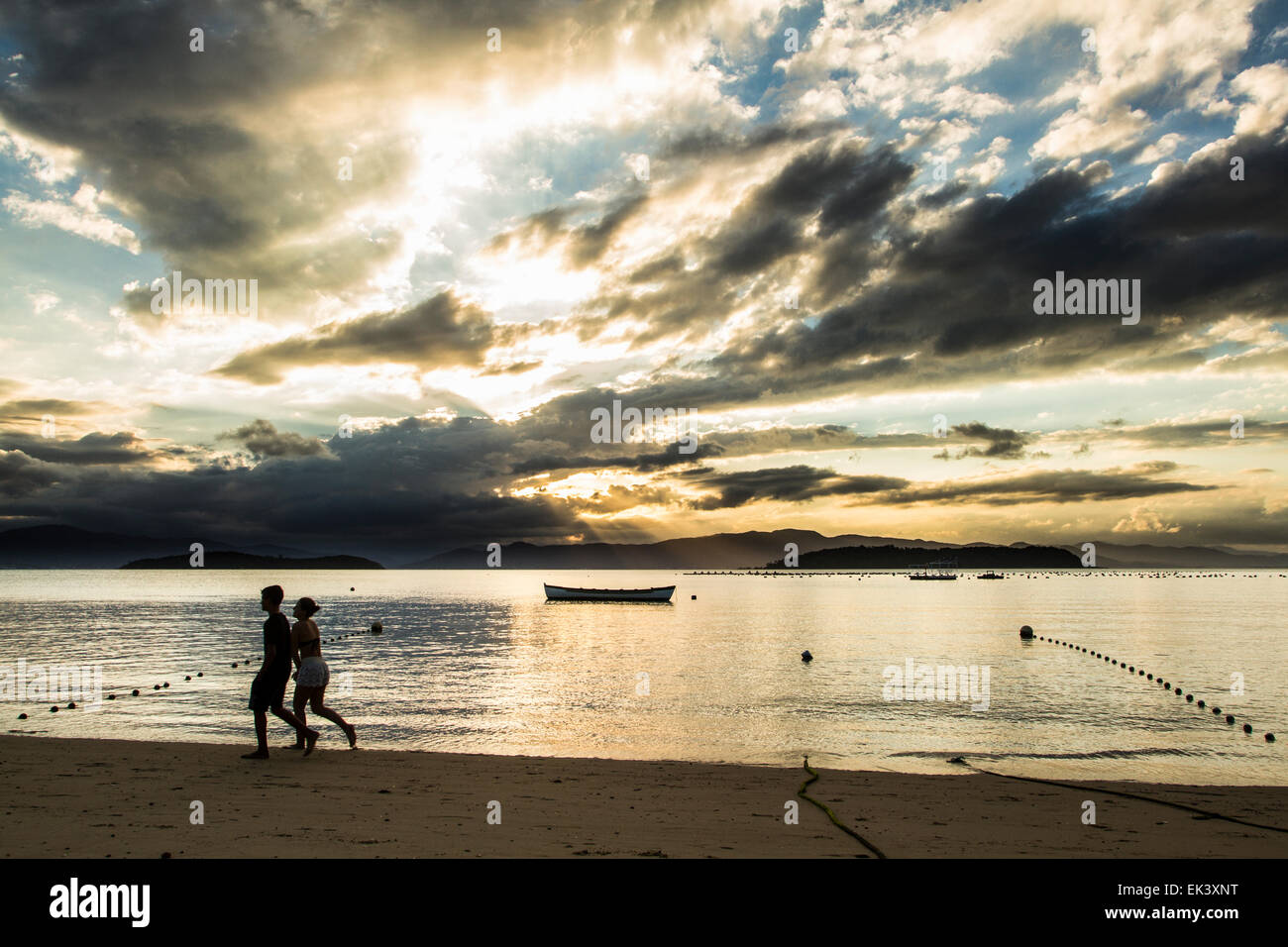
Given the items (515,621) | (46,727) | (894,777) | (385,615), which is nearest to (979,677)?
(894,777)

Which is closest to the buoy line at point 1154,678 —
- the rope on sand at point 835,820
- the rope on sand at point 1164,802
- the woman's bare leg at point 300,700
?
the rope on sand at point 1164,802

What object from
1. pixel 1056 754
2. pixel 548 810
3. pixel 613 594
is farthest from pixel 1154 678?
pixel 613 594

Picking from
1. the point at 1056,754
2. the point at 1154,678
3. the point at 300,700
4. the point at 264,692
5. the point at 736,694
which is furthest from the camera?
the point at 1154,678

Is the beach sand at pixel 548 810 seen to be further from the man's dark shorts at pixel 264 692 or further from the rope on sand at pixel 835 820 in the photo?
the man's dark shorts at pixel 264 692

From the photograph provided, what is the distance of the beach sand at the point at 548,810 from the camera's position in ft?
32.1

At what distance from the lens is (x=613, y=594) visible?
108 meters

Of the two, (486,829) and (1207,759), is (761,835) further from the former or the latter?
(1207,759)

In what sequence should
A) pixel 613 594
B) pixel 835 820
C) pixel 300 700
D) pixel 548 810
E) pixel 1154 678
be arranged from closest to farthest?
pixel 835 820 < pixel 548 810 < pixel 300 700 < pixel 1154 678 < pixel 613 594

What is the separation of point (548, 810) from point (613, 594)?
317ft

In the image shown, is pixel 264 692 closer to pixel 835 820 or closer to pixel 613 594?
pixel 835 820

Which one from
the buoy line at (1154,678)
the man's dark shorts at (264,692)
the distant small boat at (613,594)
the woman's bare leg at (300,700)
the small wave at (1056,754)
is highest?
the man's dark shorts at (264,692)

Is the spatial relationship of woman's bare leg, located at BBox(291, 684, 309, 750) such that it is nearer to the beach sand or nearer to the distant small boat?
the beach sand

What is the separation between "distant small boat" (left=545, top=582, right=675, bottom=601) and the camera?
113919 millimetres

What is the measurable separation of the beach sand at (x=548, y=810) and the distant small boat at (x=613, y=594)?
9196cm
